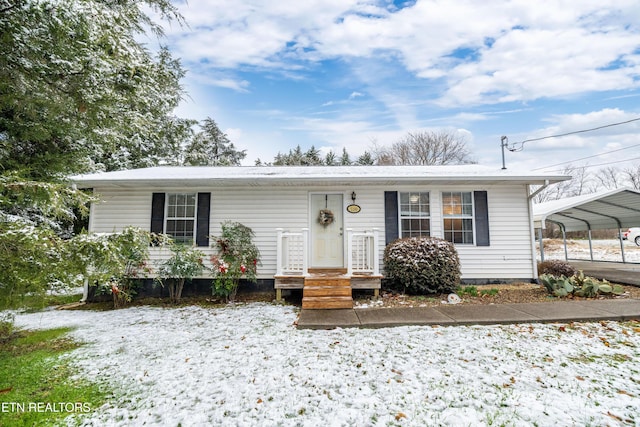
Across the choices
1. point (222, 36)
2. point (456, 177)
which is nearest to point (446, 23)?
point (456, 177)

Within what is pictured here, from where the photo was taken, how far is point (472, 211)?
663 cm

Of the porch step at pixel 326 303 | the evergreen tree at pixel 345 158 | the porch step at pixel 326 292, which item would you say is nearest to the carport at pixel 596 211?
the porch step at pixel 326 292

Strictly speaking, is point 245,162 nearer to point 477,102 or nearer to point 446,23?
point 477,102

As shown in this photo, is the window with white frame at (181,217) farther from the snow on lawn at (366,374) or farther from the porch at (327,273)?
the snow on lawn at (366,374)

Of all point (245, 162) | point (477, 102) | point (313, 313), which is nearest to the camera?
point (313, 313)

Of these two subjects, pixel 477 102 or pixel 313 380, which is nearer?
pixel 313 380

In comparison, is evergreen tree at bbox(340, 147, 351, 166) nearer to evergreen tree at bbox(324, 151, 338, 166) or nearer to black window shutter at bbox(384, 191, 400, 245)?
evergreen tree at bbox(324, 151, 338, 166)

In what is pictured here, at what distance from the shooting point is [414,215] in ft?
22.0

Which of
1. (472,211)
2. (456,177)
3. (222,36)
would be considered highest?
(222,36)

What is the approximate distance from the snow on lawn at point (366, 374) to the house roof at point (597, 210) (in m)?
4.76

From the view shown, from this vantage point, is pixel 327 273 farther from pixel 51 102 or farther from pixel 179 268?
pixel 51 102

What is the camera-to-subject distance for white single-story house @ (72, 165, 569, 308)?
21.6 feet

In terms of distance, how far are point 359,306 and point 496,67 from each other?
37.3ft

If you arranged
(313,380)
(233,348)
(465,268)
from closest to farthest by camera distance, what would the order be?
1. (313,380)
2. (233,348)
3. (465,268)
